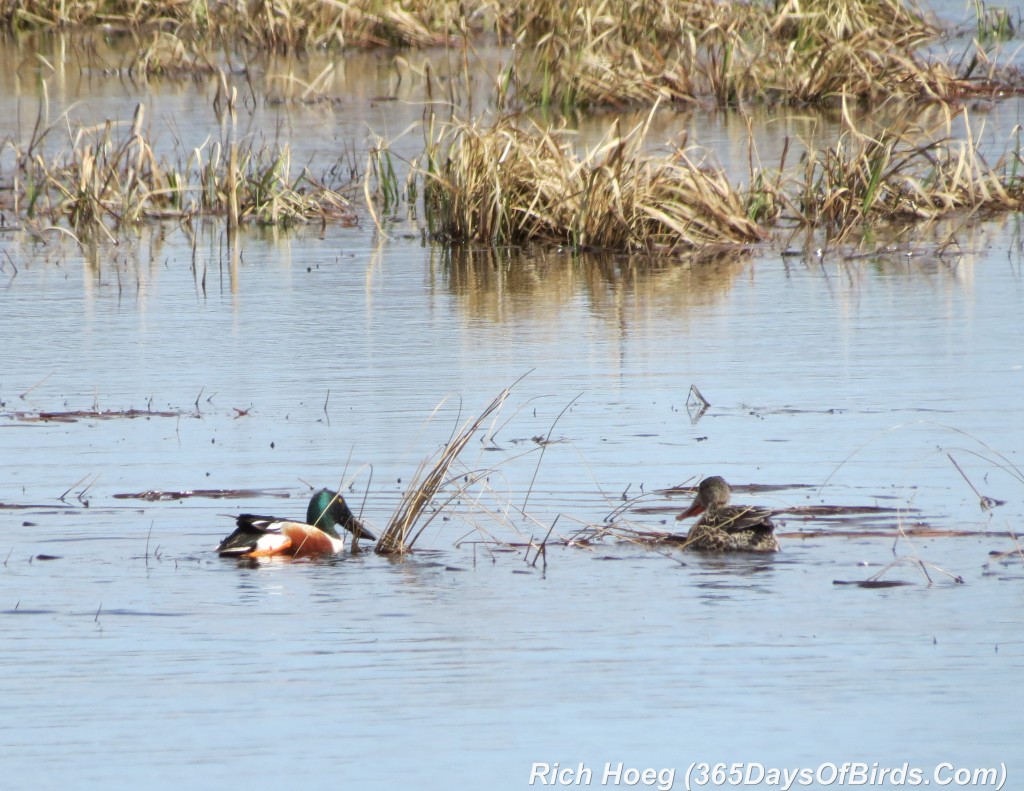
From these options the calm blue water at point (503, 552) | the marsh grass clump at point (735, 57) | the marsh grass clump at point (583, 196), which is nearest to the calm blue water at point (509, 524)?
the calm blue water at point (503, 552)

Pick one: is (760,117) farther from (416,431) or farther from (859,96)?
(416,431)

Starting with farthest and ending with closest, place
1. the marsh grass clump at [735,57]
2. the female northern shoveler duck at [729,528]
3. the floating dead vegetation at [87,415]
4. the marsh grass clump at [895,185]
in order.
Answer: the marsh grass clump at [735,57] → the marsh grass clump at [895,185] → the floating dead vegetation at [87,415] → the female northern shoveler duck at [729,528]

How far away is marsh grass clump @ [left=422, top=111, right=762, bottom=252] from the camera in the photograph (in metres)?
13.3

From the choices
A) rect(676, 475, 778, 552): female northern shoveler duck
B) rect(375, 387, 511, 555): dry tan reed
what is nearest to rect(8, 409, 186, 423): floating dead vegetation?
rect(375, 387, 511, 555): dry tan reed

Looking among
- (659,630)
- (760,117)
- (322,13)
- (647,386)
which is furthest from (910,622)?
(322,13)

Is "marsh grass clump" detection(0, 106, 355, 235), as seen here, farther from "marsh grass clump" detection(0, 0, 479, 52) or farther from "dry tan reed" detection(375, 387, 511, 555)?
"marsh grass clump" detection(0, 0, 479, 52)

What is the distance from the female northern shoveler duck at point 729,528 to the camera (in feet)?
22.0

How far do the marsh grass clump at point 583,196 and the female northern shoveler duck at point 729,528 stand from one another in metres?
6.34

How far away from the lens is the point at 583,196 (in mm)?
13500

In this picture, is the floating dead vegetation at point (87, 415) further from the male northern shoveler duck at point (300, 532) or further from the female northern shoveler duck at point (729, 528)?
the female northern shoveler duck at point (729, 528)

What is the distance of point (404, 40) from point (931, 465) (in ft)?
64.9

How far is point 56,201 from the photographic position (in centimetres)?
1619

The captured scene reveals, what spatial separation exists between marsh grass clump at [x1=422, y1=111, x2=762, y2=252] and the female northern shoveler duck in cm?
634

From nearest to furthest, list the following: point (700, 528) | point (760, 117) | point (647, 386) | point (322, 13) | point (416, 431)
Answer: point (700, 528) → point (416, 431) → point (647, 386) → point (760, 117) → point (322, 13)
